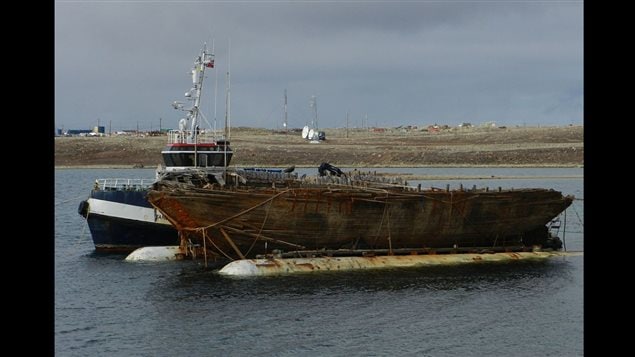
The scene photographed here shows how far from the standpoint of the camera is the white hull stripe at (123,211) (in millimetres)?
40094

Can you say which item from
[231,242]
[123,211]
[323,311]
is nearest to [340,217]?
[231,242]

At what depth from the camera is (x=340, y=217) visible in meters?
35.3

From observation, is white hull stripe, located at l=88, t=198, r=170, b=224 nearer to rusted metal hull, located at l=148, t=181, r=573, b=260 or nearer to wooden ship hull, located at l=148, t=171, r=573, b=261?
wooden ship hull, located at l=148, t=171, r=573, b=261

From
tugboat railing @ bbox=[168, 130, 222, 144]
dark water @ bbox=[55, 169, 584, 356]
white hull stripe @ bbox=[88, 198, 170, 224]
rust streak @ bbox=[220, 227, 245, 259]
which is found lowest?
dark water @ bbox=[55, 169, 584, 356]

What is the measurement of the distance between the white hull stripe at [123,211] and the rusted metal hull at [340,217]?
3.95 m

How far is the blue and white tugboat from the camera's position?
132ft

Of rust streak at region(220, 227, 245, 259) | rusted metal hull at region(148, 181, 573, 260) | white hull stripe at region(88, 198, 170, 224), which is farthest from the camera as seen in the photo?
white hull stripe at region(88, 198, 170, 224)

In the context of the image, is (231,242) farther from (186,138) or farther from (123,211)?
(186,138)

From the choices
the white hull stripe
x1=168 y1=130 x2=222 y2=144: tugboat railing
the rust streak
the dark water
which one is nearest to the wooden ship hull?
the rust streak

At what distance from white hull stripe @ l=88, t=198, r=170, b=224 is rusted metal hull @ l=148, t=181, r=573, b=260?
12.9ft

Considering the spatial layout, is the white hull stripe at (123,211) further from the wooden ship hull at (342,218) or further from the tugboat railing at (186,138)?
the tugboat railing at (186,138)
